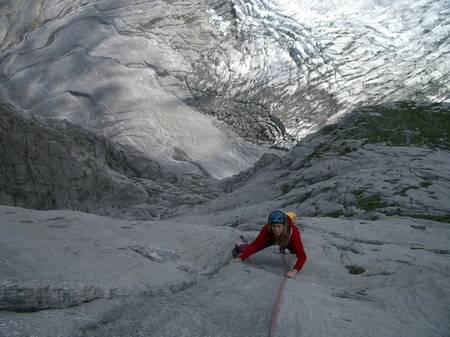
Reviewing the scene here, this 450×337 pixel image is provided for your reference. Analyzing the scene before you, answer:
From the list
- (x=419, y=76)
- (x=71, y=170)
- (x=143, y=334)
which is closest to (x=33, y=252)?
(x=143, y=334)

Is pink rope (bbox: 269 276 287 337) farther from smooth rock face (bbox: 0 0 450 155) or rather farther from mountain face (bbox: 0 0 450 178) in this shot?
smooth rock face (bbox: 0 0 450 155)

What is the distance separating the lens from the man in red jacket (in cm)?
923

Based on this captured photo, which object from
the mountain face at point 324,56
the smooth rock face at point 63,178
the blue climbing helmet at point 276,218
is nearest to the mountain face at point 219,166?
the smooth rock face at point 63,178

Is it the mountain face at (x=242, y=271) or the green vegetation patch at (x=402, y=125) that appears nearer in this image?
the mountain face at (x=242, y=271)

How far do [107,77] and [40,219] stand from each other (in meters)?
58.5

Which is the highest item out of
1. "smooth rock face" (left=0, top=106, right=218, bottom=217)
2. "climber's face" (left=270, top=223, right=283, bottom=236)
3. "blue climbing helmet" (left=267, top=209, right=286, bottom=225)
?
"smooth rock face" (left=0, top=106, right=218, bottom=217)

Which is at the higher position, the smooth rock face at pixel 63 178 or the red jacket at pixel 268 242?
the smooth rock face at pixel 63 178

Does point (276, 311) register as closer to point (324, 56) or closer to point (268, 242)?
point (268, 242)

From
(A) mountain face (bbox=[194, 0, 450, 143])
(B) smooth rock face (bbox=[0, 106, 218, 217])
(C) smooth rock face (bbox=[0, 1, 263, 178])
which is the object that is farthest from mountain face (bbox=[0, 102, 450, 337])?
(A) mountain face (bbox=[194, 0, 450, 143])

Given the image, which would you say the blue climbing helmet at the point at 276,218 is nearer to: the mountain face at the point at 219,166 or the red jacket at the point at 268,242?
the red jacket at the point at 268,242

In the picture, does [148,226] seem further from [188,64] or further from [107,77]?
[188,64]

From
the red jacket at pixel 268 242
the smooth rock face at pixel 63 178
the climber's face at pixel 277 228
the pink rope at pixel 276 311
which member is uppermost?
the smooth rock face at pixel 63 178

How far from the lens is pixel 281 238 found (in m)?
9.58

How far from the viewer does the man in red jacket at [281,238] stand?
9.23 m
